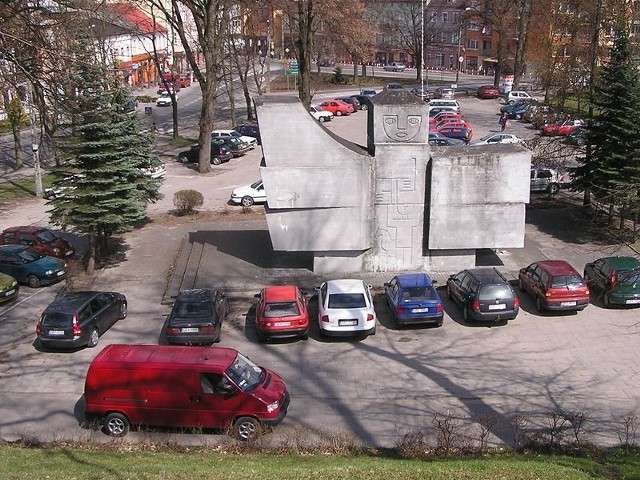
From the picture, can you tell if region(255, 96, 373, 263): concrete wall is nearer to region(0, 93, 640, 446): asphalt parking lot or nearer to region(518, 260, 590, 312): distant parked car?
region(0, 93, 640, 446): asphalt parking lot

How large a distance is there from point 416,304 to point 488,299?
184 centimetres

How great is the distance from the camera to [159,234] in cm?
2694

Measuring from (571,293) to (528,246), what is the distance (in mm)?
5611

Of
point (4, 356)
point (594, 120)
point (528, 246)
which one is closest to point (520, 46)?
point (594, 120)

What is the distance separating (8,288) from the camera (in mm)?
20688

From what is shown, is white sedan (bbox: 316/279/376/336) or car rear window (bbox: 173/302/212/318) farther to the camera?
car rear window (bbox: 173/302/212/318)

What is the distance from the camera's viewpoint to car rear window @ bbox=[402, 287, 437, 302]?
18.1 m

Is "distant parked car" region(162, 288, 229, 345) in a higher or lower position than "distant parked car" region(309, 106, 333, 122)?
lower

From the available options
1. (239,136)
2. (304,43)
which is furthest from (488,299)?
(239,136)

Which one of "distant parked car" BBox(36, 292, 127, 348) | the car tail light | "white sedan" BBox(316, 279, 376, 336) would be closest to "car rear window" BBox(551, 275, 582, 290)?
"white sedan" BBox(316, 279, 376, 336)

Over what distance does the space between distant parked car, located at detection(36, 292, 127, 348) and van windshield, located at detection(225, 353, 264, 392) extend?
544 cm

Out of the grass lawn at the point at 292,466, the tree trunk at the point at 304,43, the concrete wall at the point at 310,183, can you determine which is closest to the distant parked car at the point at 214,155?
the tree trunk at the point at 304,43

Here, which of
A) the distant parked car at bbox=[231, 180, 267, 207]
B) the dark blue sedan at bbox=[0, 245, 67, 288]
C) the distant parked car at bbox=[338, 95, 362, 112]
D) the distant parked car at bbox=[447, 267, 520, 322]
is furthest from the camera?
the distant parked car at bbox=[338, 95, 362, 112]

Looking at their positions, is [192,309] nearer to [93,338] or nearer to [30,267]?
[93,338]
